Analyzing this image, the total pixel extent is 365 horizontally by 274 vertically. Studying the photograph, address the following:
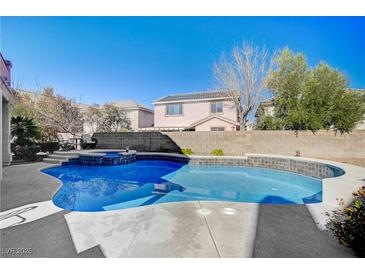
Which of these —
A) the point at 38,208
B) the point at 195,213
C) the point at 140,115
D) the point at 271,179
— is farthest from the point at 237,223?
the point at 140,115

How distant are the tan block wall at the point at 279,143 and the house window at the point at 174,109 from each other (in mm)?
7439

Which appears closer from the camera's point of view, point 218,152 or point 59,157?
point 59,157

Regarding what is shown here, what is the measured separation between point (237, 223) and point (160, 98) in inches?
863

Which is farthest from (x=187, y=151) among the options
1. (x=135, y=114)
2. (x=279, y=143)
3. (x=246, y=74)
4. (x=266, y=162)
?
(x=135, y=114)

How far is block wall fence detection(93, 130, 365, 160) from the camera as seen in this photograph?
11141 millimetres

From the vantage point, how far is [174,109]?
73.3 ft

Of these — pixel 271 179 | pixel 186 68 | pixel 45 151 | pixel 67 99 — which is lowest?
pixel 271 179

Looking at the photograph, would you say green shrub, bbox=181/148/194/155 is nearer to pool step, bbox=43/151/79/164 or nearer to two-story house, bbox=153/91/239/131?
two-story house, bbox=153/91/239/131

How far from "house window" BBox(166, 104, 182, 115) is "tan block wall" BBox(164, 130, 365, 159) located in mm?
7439

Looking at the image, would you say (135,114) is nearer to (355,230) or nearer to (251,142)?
(251,142)

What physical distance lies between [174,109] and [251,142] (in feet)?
38.6

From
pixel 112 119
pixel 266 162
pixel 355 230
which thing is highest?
pixel 112 119
